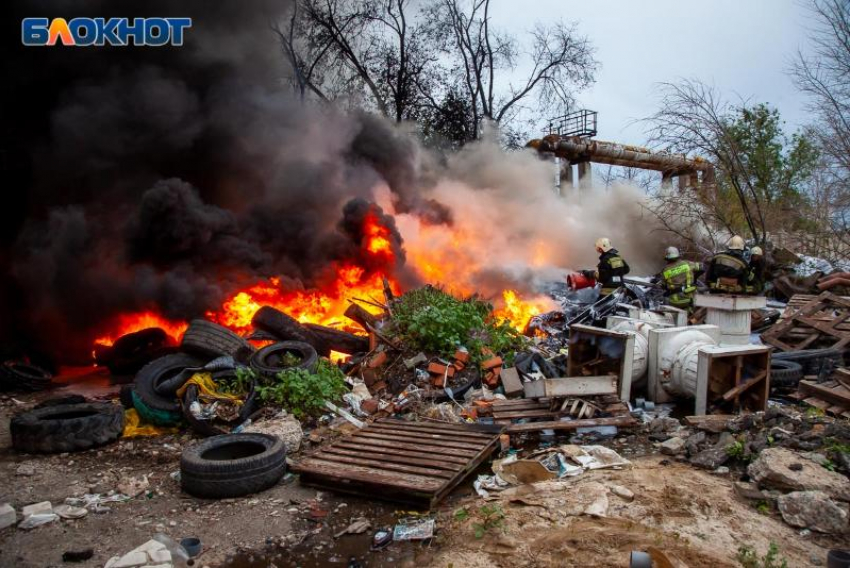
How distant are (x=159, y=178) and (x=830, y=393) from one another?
13.4 meters

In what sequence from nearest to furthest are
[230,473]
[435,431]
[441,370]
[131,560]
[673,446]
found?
[131,560] → [230,473] → [673,446] → [435,431] → [441,370]

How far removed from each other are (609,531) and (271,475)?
299 centimetres

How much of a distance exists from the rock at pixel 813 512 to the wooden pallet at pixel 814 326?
20.9 feet

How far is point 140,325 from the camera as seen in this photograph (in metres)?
11.3

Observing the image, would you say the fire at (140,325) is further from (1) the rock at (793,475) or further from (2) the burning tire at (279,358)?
(1) the rock at (793,475)

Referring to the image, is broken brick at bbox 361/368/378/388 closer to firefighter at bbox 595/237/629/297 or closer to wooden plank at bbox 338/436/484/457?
wooden plank at bbox 338/436/484/457

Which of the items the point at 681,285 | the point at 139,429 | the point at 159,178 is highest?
the point at 159,178

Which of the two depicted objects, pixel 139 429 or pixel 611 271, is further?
pixel 611 271

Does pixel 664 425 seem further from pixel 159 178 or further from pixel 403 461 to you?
pixel 159 178

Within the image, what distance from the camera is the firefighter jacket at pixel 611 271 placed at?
34.6 ft

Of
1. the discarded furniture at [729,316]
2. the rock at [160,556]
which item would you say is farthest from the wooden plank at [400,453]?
the discarded furniture at [729,316]

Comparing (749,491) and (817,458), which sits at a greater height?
(817,458)

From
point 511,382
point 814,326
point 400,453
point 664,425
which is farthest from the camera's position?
point 814,326

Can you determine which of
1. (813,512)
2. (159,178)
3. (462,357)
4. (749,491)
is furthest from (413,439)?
(159,178)
